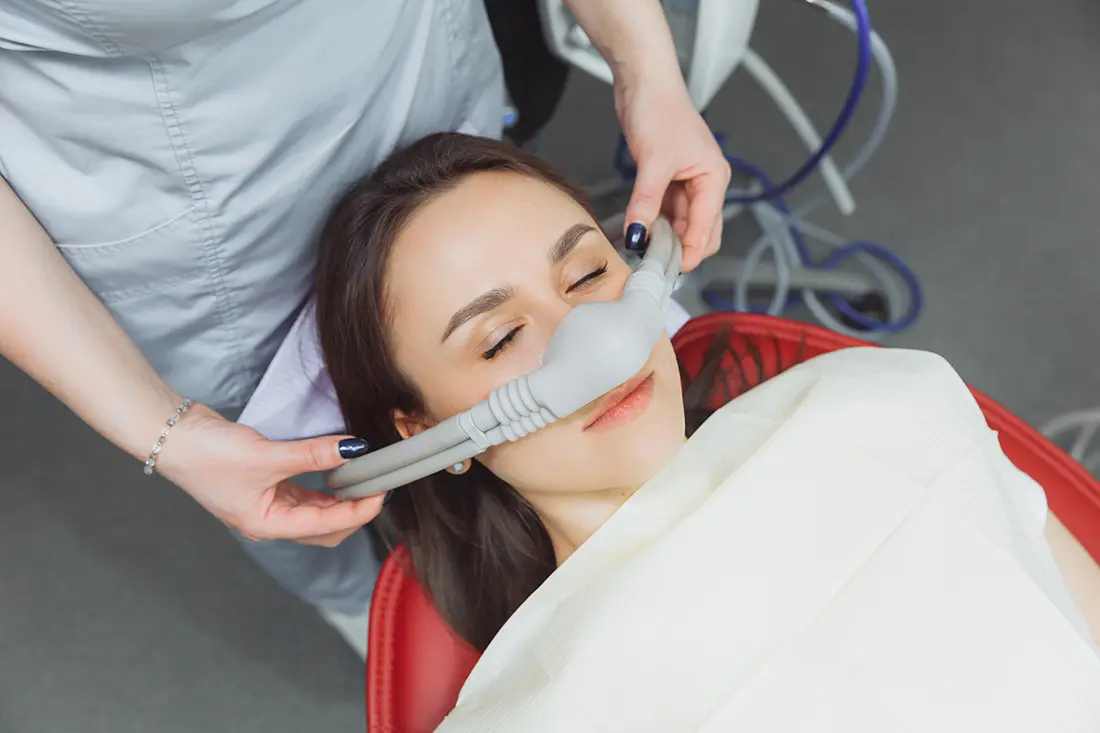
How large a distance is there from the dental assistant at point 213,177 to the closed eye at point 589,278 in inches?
3.4

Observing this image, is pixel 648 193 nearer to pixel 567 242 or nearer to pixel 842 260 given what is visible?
pixel 567 242

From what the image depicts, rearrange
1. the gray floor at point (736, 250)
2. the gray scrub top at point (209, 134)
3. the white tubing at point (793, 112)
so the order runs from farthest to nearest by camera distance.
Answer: the white tubing at point (793, 112) → the gray floor at point (736, 250) → the gray scrub top at point (209, 134)

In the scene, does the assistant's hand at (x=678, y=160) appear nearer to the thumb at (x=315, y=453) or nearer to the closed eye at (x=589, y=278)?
the closed eye at (x=589, y=278)

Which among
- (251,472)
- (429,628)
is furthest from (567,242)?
(429,628)

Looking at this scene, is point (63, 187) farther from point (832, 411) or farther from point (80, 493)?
point (80, 493)

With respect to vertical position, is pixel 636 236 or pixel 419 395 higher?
pixel 636 236

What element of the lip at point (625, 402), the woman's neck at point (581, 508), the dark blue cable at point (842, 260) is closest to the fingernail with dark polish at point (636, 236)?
the lip at point (625, 402)

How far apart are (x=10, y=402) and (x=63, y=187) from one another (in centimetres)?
120

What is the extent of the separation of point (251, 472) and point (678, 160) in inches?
22.9

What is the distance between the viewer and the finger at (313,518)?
2.77 feet

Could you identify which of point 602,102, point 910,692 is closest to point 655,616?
point 910,692

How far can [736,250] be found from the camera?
193 cm

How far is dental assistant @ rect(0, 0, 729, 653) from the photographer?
740mm

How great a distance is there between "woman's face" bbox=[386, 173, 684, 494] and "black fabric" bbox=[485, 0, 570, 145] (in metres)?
0.51
